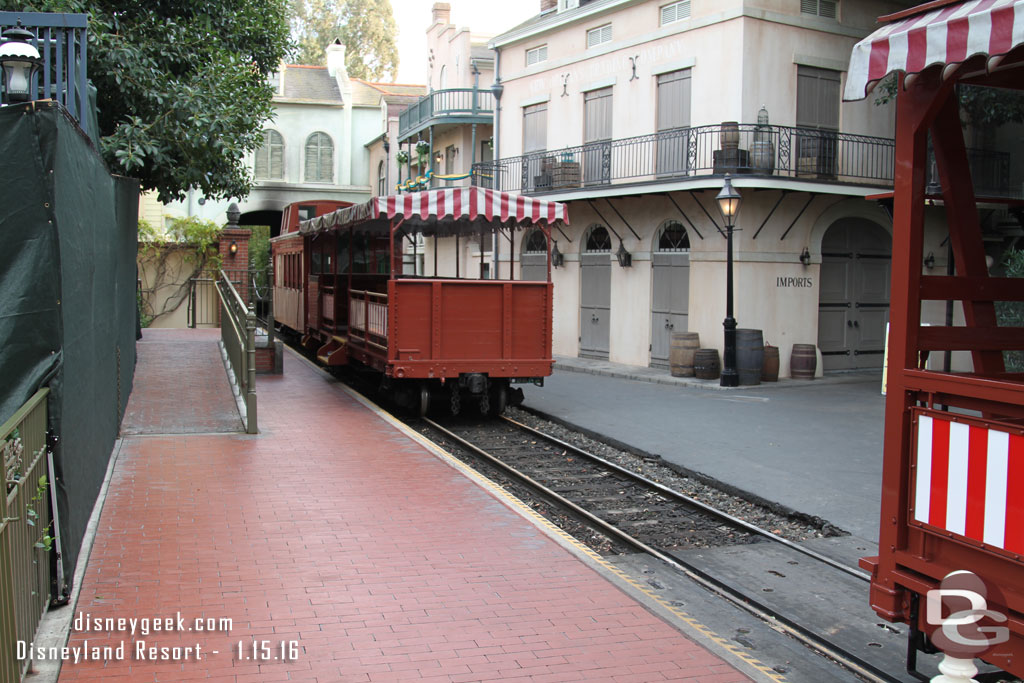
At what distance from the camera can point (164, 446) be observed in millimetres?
9984

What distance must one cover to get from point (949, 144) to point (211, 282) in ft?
71.5

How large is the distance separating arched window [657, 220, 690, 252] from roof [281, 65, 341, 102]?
25613 millimetres

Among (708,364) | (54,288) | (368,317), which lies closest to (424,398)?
(368,317)

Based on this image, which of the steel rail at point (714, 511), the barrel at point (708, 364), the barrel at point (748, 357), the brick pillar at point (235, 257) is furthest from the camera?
the brick pillar at point (235, 257)

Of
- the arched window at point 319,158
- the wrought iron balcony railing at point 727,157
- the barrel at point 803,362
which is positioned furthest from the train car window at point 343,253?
the arched window at point 319,158

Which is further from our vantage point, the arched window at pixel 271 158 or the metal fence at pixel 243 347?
the arched window at pixel 271 158

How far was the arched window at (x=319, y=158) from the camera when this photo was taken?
137 ft

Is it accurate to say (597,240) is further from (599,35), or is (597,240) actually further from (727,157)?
(727,157)

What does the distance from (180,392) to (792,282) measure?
1239 centimetres

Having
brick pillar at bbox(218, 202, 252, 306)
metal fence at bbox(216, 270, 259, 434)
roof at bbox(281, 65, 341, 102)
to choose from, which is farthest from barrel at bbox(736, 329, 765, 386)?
roof at bbox(281, 65, 341, 102)

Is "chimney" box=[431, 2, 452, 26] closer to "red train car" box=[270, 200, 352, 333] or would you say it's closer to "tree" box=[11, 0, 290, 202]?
"red train car" box=[270, 200, 352, 333]

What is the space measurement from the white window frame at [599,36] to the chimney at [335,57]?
73.3ft

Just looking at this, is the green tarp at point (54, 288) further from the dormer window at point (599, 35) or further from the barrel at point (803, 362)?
the dormer window at point (599, 35)

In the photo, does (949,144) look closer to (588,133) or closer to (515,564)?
(515,564)
